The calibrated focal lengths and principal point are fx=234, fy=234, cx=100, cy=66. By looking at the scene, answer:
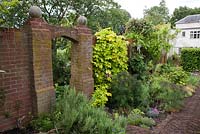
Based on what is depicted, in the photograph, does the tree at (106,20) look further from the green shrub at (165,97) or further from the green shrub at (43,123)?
Result: the green shrub at (43,123)

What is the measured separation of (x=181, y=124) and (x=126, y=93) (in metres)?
1.66

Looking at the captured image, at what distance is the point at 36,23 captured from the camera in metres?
4.71

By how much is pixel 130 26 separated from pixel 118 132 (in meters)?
7.49

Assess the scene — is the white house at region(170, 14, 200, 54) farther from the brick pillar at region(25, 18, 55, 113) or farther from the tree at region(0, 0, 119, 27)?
the brick pillar at region(25, 18, 55, 113)

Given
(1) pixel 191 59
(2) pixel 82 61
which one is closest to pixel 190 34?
(1) pixel 191 59

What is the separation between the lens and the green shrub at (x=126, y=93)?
21.9 ft

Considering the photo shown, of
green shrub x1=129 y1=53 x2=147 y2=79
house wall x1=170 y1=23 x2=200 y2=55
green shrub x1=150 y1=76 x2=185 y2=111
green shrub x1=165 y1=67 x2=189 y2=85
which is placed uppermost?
house wall x1=170 y1=23 x2=200 y2=55

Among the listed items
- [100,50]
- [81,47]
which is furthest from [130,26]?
[81,47]

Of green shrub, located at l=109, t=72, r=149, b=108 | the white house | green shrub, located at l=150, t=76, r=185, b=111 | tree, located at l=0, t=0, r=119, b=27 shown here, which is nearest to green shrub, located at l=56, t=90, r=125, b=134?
green shrub, located at l=109, t=72, r=149, b=108

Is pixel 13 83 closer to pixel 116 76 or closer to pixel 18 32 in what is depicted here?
pixel 18 32

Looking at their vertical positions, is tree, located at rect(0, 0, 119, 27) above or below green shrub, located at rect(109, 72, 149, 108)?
above

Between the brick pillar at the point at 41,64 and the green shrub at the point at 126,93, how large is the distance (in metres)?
2.22

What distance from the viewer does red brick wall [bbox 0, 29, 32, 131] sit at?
13.7 ft

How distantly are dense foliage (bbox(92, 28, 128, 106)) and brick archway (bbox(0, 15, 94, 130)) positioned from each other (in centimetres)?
168
